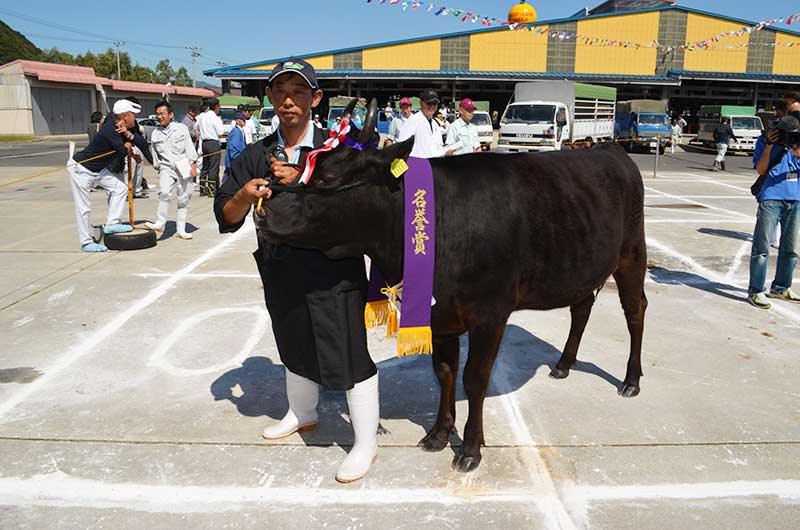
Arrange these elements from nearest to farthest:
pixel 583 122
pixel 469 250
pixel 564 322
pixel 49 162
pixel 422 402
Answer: pixel 469 250, pixel 422 402, pixel 564 322, pixel 49 162, pixel 583 122

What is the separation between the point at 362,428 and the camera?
10.7 ft

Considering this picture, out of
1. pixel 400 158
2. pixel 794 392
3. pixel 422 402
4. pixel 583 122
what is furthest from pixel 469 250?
pixel 583 122

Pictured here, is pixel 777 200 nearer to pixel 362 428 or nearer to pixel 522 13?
pixel 362 428

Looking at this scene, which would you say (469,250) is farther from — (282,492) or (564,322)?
(564,322)

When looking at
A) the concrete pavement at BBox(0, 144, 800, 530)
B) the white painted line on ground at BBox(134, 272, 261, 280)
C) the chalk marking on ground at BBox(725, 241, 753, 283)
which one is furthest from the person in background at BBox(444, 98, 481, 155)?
the chalk marking on ground at BBox(725, 241, 753, 283)

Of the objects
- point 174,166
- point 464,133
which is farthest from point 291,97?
point 464,133

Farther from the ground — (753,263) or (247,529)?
(753,263)

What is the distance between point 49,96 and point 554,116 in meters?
37.5

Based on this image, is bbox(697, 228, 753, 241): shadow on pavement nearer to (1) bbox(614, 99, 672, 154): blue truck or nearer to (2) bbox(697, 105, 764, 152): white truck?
(1) bbox(614, 99, 672, 154): blue truck

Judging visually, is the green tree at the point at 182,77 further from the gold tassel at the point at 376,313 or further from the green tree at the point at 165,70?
the gold tassel at the point at 376,313

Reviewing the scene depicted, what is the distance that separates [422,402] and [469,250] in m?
1.47

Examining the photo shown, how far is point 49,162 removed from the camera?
21.8 m

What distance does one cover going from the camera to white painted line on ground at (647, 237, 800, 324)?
6.02 meters

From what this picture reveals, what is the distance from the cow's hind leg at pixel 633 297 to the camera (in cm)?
427
